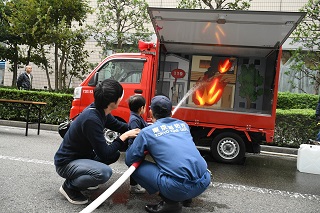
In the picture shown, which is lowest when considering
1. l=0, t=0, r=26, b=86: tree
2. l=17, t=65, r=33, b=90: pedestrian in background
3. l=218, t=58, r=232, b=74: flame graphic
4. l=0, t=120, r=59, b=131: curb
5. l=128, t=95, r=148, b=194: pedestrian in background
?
l=0, t=120, r=59, b=131: curb

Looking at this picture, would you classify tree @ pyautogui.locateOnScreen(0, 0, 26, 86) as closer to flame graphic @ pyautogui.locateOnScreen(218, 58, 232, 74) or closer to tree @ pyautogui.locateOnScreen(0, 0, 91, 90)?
tree @ pyautogui.locateOnScreen(0, 0, 91, 90)

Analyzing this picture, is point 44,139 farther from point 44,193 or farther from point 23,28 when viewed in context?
point 23,28

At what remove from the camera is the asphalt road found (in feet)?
11.1

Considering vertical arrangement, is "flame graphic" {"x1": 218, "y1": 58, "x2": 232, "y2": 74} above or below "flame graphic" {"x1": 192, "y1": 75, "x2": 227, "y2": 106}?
above

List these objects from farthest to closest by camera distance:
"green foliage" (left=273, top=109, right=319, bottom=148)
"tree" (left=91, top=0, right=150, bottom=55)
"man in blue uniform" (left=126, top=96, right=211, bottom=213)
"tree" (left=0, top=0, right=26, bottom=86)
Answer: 1. "tree" (left=91, top=0, right=150, bottom=55)
2. "tree" (left=0, top=0, right=26, bottom=86)
3. "green foliage" (left=273, top=109, right=319, bottom=148)
4. "man in blue uniform" (left=126, top=96, right=211, bottom=213)

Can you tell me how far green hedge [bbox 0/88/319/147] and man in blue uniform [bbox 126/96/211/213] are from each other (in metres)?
5.46

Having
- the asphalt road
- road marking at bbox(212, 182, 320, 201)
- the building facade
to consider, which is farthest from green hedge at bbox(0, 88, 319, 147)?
road marking at bbox(212, 182, 320, 201)

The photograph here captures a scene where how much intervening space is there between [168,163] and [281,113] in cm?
581

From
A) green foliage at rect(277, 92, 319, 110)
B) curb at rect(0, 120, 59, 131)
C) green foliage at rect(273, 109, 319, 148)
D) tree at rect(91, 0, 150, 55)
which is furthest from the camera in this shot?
green foliage at rect(277, 92, 319, 110)

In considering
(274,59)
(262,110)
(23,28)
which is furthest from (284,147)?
(23,28)

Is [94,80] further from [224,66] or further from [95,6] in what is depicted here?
[95,6]

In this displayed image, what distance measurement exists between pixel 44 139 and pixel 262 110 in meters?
4.81

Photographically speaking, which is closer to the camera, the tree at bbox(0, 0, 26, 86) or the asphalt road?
the asphalt road

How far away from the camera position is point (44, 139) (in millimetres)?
7367
